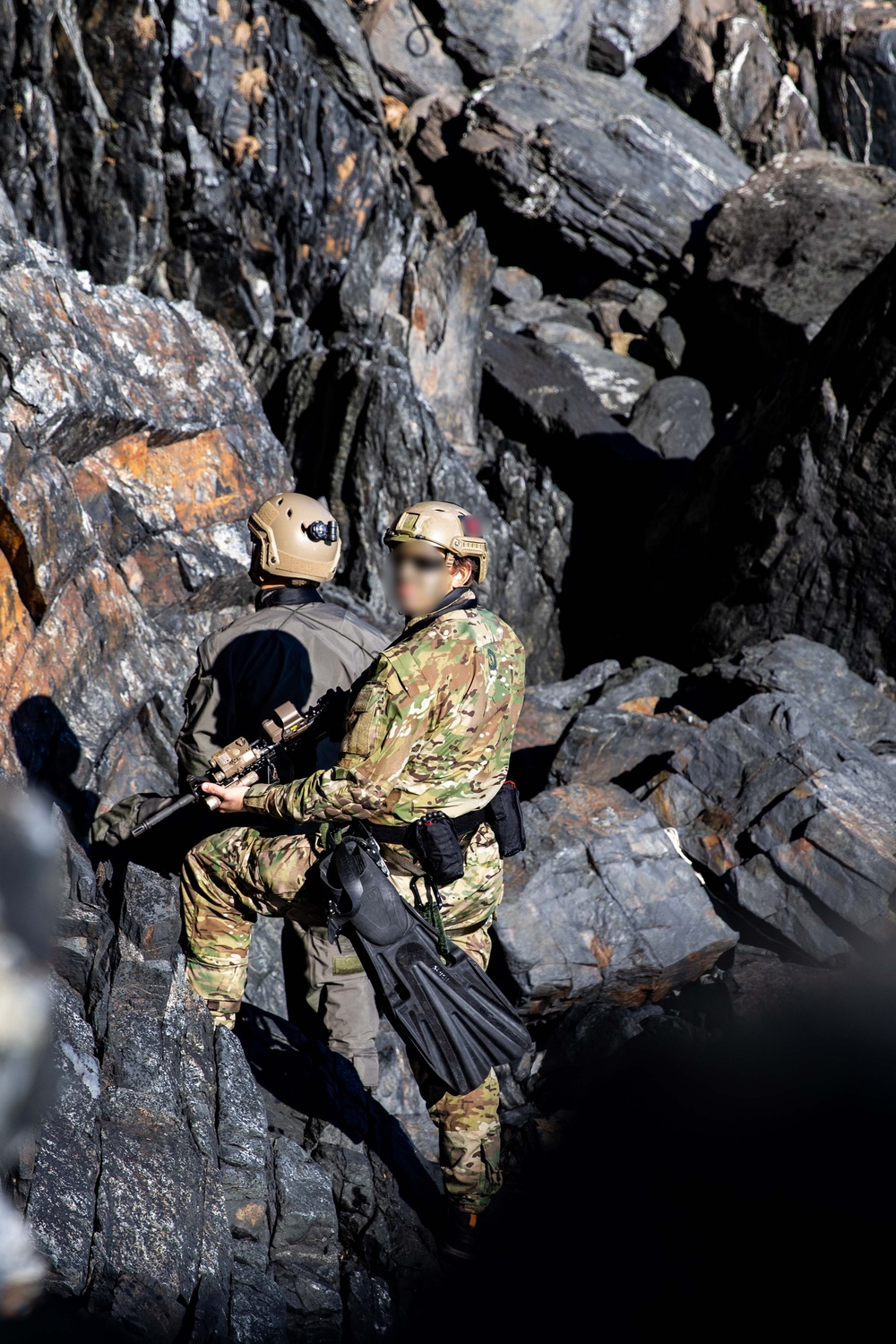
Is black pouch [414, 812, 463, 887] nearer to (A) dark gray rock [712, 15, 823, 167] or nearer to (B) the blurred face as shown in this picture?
(B) the blurred face

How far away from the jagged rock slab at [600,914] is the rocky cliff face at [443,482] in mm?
29

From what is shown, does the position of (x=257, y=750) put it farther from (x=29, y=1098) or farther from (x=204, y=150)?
(x=204, y=150)

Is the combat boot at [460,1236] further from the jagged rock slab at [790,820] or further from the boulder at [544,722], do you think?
the boulder at [544,722]

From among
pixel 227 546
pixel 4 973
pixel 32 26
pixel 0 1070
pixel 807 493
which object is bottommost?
pixel 227 546

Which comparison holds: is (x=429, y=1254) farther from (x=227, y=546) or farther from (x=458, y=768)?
(x=227, y=546)

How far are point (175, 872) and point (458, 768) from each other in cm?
217

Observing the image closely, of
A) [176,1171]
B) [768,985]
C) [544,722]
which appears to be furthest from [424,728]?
[544,722]

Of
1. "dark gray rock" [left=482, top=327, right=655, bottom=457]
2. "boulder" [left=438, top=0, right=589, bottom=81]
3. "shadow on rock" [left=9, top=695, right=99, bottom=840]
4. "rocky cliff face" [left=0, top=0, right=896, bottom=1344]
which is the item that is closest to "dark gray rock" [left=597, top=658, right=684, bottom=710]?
"rocky cliff face" [left=0, top=0, right=896, bottom=1344]

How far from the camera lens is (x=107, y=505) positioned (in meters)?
7.91

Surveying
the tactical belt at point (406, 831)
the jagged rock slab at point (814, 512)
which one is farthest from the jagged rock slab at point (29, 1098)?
the jagged rock slab at point (814, 512)

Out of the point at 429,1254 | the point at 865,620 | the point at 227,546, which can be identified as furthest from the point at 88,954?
the point at 865,620

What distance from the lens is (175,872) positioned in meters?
5.50

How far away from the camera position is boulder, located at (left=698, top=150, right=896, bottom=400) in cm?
1769

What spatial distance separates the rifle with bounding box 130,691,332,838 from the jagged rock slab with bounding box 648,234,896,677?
8390 mm
